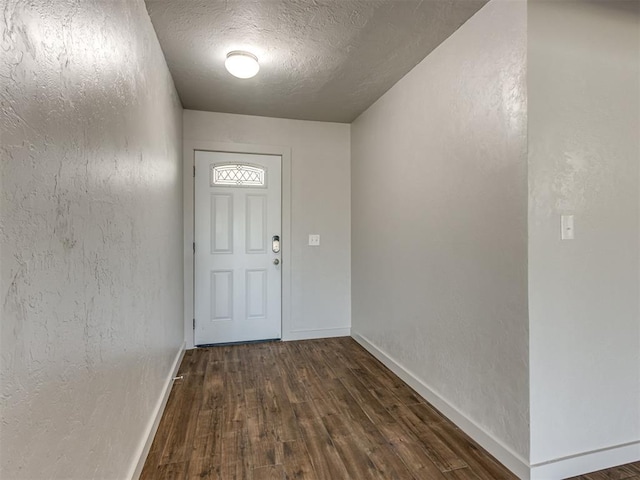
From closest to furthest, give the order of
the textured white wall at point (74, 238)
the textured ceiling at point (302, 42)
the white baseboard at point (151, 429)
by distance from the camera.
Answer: the textured white wall at point (74, 238) → the white baseboard at point (151, 429) → the textured ceiling at point (302, 42)

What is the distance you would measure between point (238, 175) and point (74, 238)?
104 inches

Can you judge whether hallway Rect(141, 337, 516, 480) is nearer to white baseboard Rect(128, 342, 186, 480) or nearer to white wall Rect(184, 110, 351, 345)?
white baseboard Rect(128, 342, 186, 480)

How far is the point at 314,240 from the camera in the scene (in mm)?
3715

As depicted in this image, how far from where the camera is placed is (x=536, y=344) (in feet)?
5.17

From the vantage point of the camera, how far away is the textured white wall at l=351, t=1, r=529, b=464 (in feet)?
5.39

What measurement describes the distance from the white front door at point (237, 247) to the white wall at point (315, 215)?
0.19 m

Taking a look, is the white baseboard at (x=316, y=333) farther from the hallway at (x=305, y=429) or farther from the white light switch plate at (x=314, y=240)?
the white light switch plate at (x=314, y=240)

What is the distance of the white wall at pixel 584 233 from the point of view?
158 cm

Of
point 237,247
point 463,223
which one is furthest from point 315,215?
point 463,223

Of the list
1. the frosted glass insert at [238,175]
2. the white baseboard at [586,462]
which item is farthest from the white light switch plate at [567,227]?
A: the frosted glass insert at [238,175]

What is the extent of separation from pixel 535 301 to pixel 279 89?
2.48m

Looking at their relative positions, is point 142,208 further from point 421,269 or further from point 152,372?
point 421,269

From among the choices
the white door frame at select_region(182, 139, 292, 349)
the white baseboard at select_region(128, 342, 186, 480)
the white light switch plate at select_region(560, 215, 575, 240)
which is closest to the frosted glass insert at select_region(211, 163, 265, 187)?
the white door frame at select_region(182, 139, 292, 349)

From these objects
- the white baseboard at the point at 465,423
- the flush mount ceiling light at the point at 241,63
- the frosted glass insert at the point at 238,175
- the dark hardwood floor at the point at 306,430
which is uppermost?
the flush mount ceiling light at the point at 241,63
